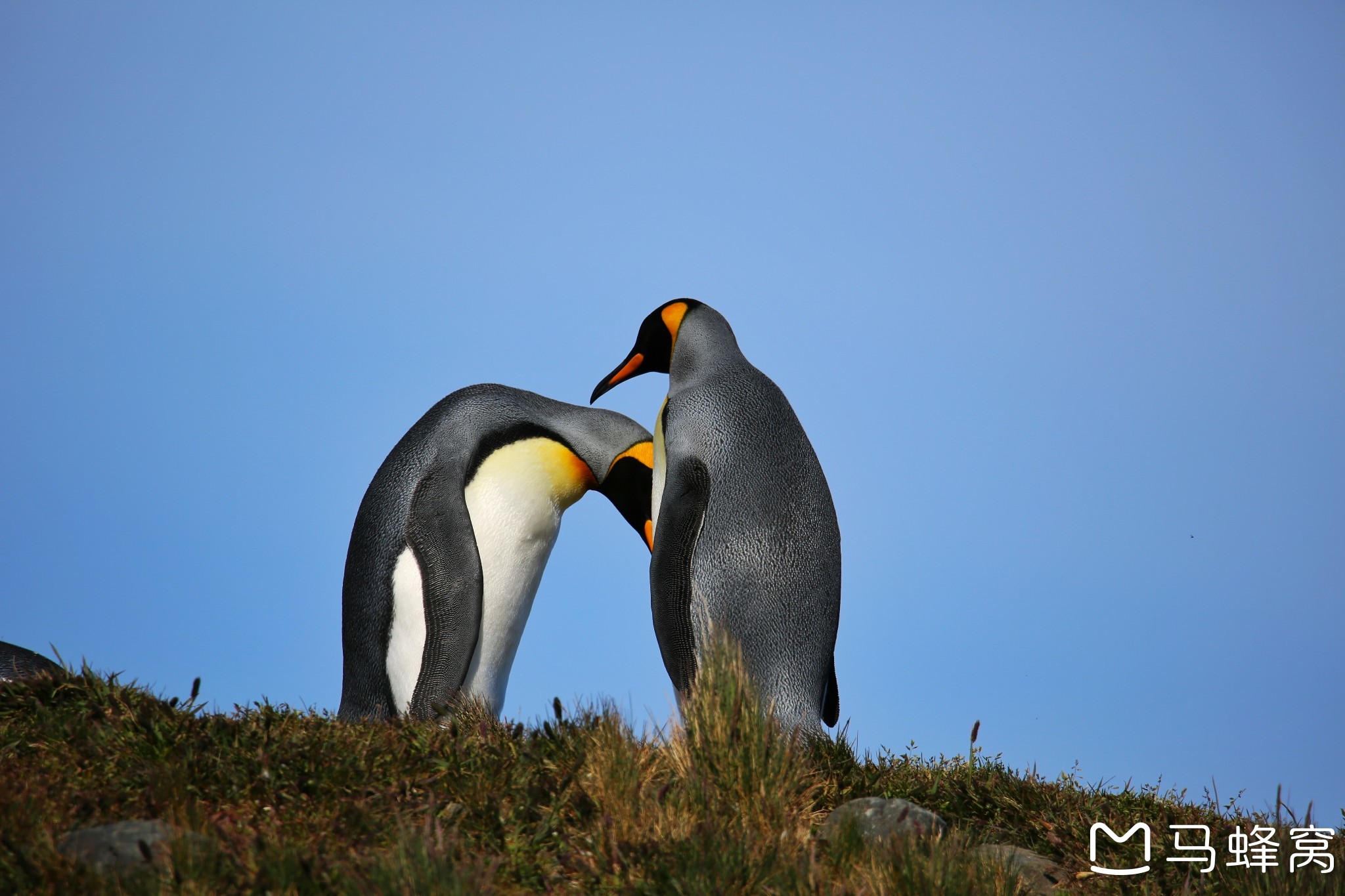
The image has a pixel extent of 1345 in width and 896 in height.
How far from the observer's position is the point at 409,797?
10.8 feet

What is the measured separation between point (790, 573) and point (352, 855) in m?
2.83

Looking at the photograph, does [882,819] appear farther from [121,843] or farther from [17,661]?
[17,661]

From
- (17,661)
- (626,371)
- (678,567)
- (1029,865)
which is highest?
(626,371)

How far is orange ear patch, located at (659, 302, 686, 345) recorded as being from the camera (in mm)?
6410

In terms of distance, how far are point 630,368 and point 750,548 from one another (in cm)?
202

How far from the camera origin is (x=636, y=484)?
6.59m

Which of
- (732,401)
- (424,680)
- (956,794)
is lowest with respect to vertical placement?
(956,794)

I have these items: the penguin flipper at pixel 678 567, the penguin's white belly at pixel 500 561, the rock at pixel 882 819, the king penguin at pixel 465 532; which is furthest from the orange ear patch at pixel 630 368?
the rock at pixel 882 819

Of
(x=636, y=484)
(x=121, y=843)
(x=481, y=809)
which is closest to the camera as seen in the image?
(x=121, y=843)

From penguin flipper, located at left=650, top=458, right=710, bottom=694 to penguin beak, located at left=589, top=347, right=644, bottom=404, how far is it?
1530 millimetres

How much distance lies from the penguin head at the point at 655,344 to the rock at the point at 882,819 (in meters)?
3.26

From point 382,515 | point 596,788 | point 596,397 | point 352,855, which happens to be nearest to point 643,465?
point 596,397

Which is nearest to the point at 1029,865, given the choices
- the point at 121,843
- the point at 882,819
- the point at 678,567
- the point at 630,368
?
the point at 882,819

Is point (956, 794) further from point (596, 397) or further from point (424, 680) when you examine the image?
point (596, 397)
